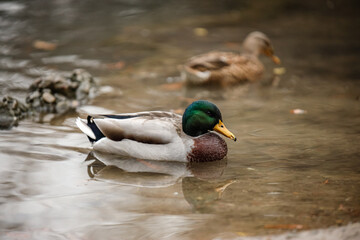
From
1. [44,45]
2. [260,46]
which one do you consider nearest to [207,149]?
[260,46]

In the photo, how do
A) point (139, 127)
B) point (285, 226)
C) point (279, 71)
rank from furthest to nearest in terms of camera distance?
point (279, 71), point (139, 127), point (285, 226)

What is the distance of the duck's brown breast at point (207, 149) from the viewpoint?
5680 mm

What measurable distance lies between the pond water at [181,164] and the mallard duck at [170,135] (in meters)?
0.13

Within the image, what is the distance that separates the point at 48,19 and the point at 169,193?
8.78m

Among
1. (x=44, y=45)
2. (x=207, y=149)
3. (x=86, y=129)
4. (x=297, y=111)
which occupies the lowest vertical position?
(x=297, y=111)

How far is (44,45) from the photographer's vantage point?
1063cm

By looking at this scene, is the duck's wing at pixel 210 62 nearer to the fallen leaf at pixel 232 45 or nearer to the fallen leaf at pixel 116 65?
the fallen leaf at pixel 116 65

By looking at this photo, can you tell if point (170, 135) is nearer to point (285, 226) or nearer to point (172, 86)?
point (285, 226)

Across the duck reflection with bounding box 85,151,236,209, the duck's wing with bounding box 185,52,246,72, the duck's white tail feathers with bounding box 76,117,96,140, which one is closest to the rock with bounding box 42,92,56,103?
the duck's white tail feathers with bounding box 76,117,96,140

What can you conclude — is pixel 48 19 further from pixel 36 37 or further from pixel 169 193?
pixel 169 193

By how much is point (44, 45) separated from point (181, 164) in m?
5.92

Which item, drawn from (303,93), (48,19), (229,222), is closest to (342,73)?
(303,93)

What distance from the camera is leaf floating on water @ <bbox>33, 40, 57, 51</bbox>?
34.3 ft

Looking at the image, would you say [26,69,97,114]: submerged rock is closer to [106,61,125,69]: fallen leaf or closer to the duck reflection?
[106,61,125,69]: fallen leaf
